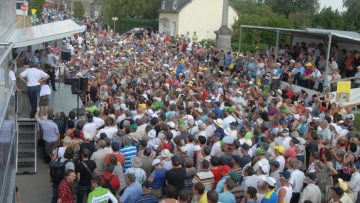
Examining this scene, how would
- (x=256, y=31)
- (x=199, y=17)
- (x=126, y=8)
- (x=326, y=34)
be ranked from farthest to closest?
1. (x=126, y=8)
2. (x=199, y=17)
3. (x=256, y=31)
4. (x=326, y=34)

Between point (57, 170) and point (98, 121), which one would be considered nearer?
point (57, 170)

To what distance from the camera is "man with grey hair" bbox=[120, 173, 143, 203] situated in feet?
27.9

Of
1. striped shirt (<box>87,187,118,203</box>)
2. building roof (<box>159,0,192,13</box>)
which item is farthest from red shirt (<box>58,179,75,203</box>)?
building roof (<box>159,0,192,13</box>)

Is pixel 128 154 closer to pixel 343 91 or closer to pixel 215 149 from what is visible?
pixel 215 149

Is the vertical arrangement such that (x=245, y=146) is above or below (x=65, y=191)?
above

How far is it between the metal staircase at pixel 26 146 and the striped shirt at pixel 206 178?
19.1 ft

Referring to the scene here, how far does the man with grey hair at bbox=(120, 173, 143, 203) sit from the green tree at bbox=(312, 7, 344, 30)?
4538 cm

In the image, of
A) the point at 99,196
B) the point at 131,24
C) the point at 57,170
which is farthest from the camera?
the point at 131,24

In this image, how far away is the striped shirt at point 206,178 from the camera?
9141 mm

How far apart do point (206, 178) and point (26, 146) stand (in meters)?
6.49

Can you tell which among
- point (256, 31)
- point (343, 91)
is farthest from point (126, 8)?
point (343, 91)

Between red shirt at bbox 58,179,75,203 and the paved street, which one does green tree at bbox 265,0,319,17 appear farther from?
red shirt at bbox 58,179,75,203

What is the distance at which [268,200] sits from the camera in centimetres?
823

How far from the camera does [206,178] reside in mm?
9172
